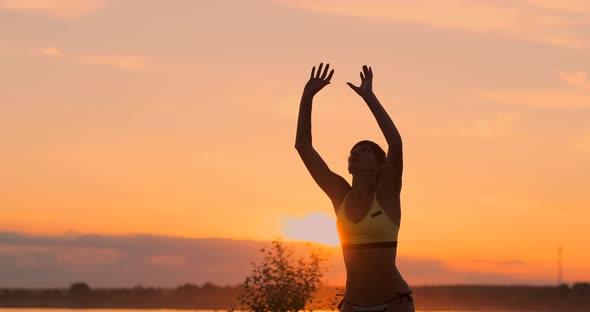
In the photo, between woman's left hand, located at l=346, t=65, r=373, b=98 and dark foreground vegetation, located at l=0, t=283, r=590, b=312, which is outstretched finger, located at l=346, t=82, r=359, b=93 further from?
dark foreground vegetation, located at l=0, t=283, r=590, b=312

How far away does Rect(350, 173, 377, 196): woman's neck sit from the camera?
10539 millimetres

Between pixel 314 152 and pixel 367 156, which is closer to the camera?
pixel 367 156

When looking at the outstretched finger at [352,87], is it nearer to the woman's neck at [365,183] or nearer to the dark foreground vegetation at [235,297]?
the woman's neck at [365,183]

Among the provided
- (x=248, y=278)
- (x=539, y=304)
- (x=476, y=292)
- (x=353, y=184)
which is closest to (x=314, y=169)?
(x=353, y=184)

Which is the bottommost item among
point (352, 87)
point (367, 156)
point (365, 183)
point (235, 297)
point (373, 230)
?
point (373, 230)

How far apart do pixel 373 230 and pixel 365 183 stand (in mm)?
396

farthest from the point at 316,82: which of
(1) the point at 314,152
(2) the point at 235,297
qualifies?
(2) the point at 235,297

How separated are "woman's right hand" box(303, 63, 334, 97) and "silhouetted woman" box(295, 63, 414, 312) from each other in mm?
638

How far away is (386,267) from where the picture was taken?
1045cm

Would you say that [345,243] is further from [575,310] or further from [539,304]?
[539,304]

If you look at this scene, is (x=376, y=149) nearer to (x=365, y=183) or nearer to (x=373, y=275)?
(x=365, y=183)

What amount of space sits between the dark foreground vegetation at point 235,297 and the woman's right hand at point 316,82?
120 metres

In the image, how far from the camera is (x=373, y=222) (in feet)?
34.1

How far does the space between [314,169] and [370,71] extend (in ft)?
3.08
